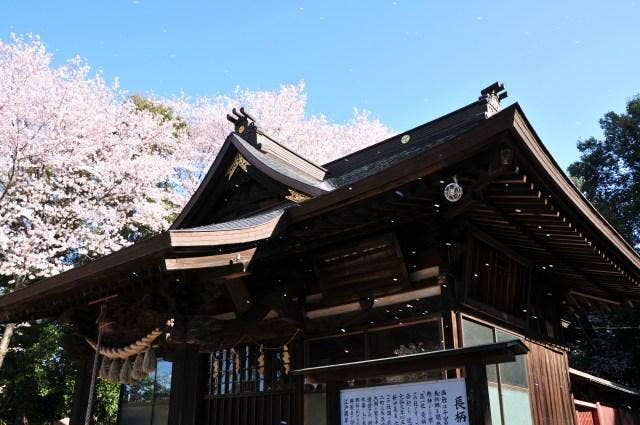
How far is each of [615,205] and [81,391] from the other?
1837 centimetres

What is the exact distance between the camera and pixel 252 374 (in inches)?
306

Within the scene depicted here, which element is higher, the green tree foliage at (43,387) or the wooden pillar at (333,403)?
the green tree foliage at (43,387)

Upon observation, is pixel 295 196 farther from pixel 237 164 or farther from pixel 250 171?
pixel 237 164

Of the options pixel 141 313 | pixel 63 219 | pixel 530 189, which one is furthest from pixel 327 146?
pixel 530 189

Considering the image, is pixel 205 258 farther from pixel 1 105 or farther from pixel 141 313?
pixel 1 105

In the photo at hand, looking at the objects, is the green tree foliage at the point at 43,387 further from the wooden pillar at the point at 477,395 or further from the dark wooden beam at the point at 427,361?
the wooden pillar at the point at 477,395

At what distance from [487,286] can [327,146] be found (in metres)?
21.2

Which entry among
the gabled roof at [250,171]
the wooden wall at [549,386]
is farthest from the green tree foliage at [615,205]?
the gabled roof at [250,171]

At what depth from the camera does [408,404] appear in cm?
442

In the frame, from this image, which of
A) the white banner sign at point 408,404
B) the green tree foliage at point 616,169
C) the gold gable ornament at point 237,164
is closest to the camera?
the white banner sign at point 408,404

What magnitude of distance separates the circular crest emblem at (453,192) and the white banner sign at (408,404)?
69.2 inches

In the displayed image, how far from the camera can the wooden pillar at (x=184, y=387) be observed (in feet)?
26.0

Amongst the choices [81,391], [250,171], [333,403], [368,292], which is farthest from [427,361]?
[81,391]

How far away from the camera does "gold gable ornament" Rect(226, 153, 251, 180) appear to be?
9.22 metres
